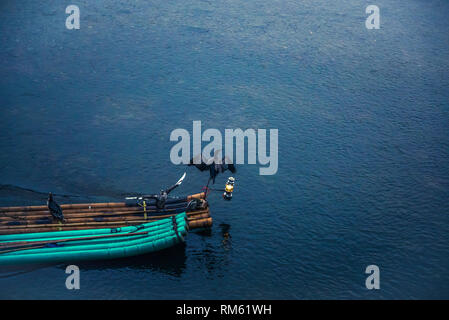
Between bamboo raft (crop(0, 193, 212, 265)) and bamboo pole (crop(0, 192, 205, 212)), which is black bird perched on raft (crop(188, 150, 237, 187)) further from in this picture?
bamboo pole (crop(0, 192, 205, 212))

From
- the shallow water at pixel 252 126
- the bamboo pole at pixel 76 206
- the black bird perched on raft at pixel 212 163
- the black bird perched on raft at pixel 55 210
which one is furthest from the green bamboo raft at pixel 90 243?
the black bird perched on raft at pixel 212 163

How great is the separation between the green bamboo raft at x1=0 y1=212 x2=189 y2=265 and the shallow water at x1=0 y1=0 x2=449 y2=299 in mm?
1785

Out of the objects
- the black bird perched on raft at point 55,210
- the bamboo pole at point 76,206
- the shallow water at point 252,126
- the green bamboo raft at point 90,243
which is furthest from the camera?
the bamboo pole at point 76,206

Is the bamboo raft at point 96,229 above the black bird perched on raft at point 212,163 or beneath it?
beneath

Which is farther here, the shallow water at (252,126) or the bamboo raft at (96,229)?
the shallow water at (252,126)

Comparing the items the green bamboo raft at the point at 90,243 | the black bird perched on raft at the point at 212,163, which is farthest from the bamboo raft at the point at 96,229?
the black bird perched on raft at the point at 212,163

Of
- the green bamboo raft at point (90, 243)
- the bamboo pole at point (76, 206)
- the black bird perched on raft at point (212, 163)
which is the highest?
the black bird perched on raft at point (212, 163)

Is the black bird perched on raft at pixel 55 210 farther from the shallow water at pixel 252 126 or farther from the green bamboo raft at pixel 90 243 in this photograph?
the shallow water at pixel 252 126

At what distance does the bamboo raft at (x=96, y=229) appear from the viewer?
59.9 m

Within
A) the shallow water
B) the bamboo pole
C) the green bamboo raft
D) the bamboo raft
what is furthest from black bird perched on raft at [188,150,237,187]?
the green bamboo raft

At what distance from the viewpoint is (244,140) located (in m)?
87.0

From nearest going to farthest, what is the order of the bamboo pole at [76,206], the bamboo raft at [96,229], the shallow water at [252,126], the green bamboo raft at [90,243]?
the green bamboo raft at [90,243] < the bamboo raft at [96,229] < the shallow water at [252,126] < the bamboo pole at [76,206]

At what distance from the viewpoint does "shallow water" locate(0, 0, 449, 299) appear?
204ft

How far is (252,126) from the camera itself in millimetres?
90688
